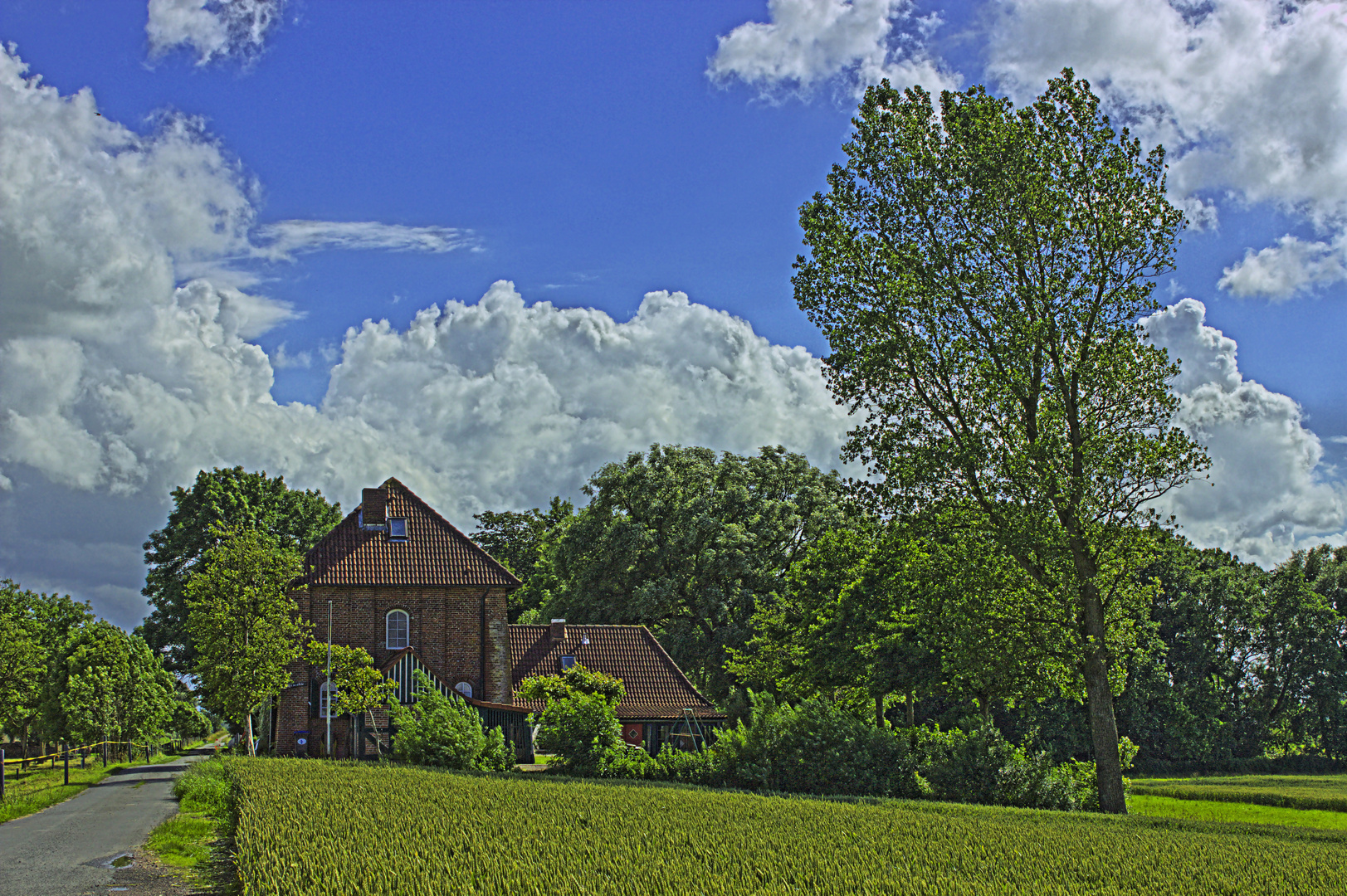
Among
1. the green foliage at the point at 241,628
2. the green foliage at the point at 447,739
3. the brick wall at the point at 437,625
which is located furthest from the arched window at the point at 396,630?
the green foliage at the point at 447,739

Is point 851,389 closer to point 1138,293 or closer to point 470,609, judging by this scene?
point 1138,293

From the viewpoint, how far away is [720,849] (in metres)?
10.3

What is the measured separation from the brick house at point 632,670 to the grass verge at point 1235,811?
678 inches

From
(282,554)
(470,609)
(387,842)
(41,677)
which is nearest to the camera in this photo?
(387,842)

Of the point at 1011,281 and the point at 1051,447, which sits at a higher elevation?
the point at 1011,281

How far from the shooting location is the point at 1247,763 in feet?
176

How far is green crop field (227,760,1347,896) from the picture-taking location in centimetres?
841

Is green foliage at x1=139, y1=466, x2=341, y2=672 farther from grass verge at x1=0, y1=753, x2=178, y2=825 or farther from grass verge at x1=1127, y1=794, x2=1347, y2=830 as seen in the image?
grass verge at x1=1127, y1=794, x2=1347, y2=830

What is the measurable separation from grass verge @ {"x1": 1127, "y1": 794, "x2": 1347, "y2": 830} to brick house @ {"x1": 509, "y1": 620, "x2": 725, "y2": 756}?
56.5ft

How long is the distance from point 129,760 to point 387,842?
178 feet

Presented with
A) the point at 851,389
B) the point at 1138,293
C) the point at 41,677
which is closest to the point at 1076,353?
the point at 1138,293

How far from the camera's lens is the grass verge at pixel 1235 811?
2386cm

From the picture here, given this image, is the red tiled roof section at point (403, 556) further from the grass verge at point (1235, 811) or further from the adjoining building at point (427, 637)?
the grass verge at point (1235, 811)

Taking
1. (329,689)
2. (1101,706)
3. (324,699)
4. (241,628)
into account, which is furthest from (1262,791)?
(241,628)
